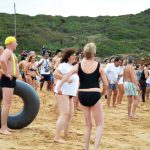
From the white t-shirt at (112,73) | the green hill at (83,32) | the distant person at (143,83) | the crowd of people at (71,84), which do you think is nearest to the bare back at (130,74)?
the crowd of people at (71,84)

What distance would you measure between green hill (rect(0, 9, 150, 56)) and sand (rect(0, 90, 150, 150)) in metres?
37.9

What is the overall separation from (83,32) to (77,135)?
7405 centimetres

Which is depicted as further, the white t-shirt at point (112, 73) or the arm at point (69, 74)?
the white t-shirt at point (112, 73)

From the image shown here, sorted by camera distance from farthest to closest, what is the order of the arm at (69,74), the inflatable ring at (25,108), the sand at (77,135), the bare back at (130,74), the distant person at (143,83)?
the distant person at (143,83)
the bare back at (130,74)
the inflatable ring at (25,108)
the sand at (77,135)
the arm at (69,74)

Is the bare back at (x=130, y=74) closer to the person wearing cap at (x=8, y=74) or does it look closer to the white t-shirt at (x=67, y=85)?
the white t-shirt at (x=67, y=85)

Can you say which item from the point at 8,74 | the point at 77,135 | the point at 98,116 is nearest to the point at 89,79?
the point at 98,116

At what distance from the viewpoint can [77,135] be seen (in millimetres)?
9344

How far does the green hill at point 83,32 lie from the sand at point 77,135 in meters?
37.9

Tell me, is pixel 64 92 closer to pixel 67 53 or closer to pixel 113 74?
pixel 67 53

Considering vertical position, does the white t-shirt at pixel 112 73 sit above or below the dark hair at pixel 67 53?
below

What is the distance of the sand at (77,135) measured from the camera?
8.09 meters

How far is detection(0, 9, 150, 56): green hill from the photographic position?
63.4 metres

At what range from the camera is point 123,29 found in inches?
3164

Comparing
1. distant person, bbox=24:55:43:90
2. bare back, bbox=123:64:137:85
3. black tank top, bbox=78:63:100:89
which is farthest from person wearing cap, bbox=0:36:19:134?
distant person, bbox=24:55:43:90
